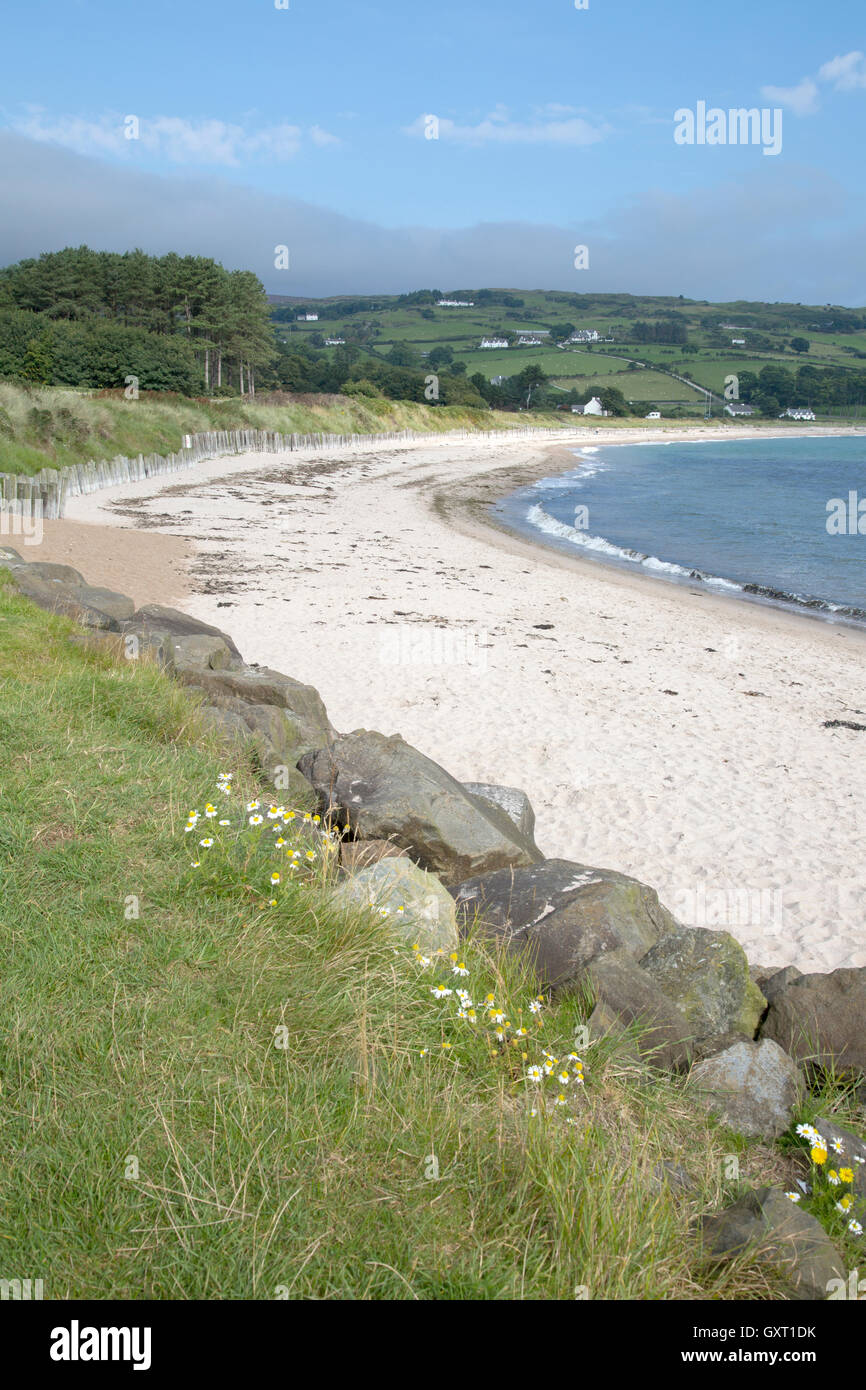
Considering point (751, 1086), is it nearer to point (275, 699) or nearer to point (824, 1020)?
point (824, 1020)

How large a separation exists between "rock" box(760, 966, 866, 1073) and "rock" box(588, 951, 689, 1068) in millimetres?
664

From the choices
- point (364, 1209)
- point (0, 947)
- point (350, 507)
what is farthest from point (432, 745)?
point (350, 507)

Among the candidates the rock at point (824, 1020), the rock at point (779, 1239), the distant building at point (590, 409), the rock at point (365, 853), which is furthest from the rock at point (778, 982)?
the distant building at point (590, 409)

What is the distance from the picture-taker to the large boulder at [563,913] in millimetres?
4340

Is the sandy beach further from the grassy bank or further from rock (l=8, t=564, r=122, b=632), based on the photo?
the grassy bank

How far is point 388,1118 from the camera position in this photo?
2.84 m

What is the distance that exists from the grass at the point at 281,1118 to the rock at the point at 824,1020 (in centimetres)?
100

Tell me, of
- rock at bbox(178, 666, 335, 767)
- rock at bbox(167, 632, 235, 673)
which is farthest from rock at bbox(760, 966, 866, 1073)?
rock at bbox(167, 632, 235, 673)

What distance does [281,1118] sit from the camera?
9.11ft

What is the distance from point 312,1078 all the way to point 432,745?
6300 millimetres

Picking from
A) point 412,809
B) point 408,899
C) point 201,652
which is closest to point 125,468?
point 201,652

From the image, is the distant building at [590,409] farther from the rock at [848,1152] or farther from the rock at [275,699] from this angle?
the rock at [848,1152]

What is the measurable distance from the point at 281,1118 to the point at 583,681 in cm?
945

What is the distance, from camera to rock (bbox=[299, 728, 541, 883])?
5301 millimetres
